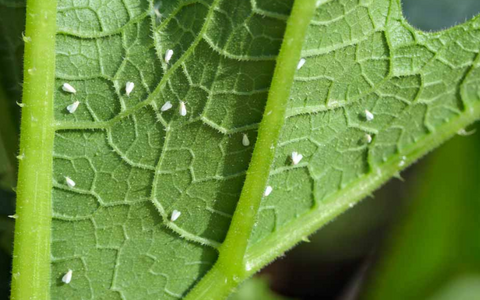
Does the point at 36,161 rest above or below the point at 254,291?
above

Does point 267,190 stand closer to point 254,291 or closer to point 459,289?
point 254,291

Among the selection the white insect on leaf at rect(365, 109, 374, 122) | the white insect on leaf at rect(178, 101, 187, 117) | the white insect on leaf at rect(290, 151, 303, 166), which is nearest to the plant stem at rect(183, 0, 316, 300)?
the white insect on leaf at rect(290, 151, 303, 166)

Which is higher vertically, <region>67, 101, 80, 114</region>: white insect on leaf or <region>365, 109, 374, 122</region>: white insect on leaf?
<region>365, 109, 374, 122</region>: white insect on leaf

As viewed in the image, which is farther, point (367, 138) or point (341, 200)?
point (341, 200)

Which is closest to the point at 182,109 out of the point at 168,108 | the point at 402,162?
the point at 168,108

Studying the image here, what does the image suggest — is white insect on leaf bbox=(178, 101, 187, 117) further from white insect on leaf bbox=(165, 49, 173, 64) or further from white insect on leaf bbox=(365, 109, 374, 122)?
white insect on leaf bbox=(365, 109, 374, 122)

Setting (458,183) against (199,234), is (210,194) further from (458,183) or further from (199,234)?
(458,183)
